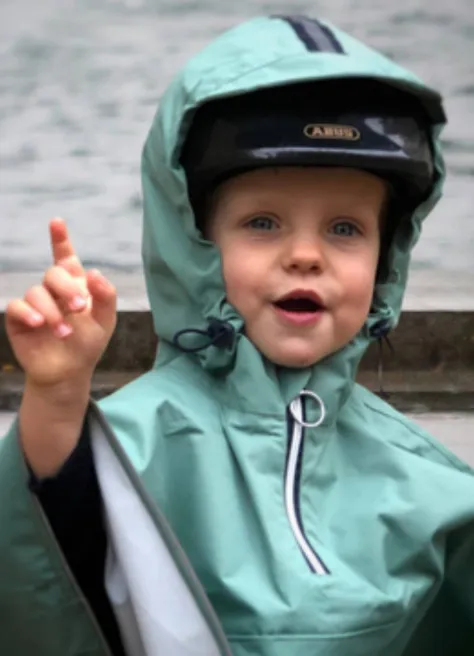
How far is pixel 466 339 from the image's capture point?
1814mm

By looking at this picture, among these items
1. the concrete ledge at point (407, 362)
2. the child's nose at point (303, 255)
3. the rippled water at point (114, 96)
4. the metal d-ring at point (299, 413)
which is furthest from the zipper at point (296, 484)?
the rippled water at point (114, 96)

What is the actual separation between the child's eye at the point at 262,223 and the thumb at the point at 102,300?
0.74 ft

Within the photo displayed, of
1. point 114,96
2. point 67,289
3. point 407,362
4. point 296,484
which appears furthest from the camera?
point 114,96

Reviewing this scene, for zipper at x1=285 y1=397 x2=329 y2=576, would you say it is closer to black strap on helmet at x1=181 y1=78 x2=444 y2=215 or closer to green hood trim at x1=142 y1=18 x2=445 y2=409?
green hood trim at x1=142 y1=18 x2=445 y2=409

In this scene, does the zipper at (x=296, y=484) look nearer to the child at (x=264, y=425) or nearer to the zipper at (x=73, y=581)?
the child at (x=264, y=425)

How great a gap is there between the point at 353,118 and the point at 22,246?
4.11ft

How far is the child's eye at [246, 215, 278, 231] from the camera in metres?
0.87

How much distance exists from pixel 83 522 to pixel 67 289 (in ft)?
0.66

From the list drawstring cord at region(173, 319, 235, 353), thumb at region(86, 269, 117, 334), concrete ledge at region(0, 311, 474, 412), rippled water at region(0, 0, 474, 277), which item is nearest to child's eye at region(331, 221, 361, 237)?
drawstring cord at region(173, 319, 235, 353)

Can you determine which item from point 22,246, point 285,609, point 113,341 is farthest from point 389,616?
point 22,246

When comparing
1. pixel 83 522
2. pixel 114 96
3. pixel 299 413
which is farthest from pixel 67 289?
pixel 114 96

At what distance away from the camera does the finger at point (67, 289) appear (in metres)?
0.65

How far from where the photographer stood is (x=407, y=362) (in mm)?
1815

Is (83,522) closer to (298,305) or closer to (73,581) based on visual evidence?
(73,581)
